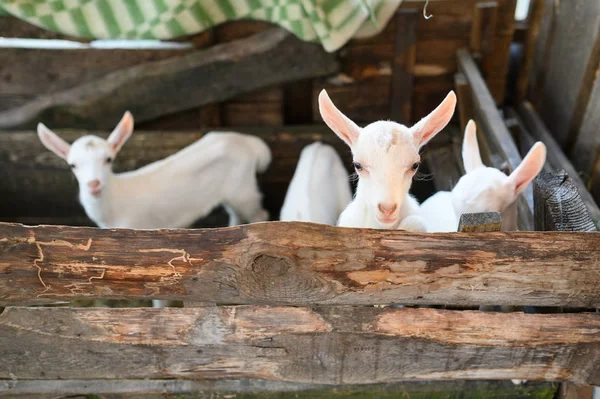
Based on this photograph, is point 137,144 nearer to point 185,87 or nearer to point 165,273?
point 185,87

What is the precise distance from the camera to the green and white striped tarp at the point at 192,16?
3.43 meters

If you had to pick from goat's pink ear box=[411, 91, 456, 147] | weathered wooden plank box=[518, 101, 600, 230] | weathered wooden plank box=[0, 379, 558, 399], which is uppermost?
weathered wooden plank box=[518, 101, 600, 230]

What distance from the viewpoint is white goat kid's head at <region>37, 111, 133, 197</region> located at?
2973 millimetres

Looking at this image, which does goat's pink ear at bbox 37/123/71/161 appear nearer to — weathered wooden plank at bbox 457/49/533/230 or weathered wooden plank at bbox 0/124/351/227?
weathered wooden plank at bbox 0/124/351/227

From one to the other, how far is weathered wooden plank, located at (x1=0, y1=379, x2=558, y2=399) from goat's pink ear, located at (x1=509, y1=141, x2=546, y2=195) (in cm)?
84

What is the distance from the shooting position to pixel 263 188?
4.14m

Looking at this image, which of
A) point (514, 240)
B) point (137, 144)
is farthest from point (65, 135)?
Result: point (514, 240)

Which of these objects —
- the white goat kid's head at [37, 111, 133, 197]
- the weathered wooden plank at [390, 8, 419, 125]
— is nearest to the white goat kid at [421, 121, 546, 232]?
the weathered wooden plank at [390, 8, 419, 125]

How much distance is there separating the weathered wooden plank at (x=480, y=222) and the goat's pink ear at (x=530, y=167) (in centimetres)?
40

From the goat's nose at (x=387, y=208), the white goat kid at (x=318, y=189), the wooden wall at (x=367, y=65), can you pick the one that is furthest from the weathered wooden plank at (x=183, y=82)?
the goat's nose at (x=387, y=208)

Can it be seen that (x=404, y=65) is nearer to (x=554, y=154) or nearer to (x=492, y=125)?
(x=492, y=125)

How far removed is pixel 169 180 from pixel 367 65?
1613 millimetres

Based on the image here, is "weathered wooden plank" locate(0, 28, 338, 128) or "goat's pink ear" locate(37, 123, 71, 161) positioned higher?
"weathered wooden plank" locate(0, 28, 338, 128)

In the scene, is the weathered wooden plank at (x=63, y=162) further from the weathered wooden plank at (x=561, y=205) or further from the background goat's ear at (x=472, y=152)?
the weathered wooden plank at (x=561, y=205)
